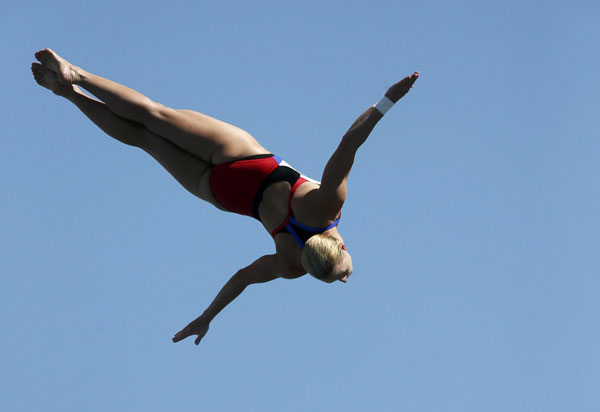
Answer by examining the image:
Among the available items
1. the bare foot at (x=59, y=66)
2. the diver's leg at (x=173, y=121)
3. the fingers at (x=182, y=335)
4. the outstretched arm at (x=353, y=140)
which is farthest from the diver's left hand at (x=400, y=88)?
the fingers at (x=182, y=335)

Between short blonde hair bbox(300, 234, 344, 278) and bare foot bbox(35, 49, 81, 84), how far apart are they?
10.5 ft

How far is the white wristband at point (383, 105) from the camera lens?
845 cm

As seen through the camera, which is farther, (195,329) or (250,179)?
(195,329)

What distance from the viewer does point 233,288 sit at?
33.9 feet

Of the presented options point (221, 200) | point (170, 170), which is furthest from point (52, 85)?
point (221, 200)

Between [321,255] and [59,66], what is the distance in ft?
12.0

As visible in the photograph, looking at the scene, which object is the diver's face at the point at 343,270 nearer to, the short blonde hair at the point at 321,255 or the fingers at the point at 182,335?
the short blonde hair at the point at 321,255

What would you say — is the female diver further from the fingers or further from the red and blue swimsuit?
the fingers

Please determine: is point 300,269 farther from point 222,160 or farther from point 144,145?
point 144,145

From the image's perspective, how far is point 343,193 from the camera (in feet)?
29.2

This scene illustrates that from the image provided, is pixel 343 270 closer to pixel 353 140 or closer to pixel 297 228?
pixel 297 228

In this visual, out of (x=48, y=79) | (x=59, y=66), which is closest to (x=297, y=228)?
(x=59, y=66)

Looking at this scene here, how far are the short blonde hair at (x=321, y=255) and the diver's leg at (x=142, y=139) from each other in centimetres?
179

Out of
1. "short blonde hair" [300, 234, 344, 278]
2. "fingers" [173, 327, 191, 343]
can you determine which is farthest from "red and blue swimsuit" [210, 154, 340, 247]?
"fingers" [173, 327, 191, 343]
